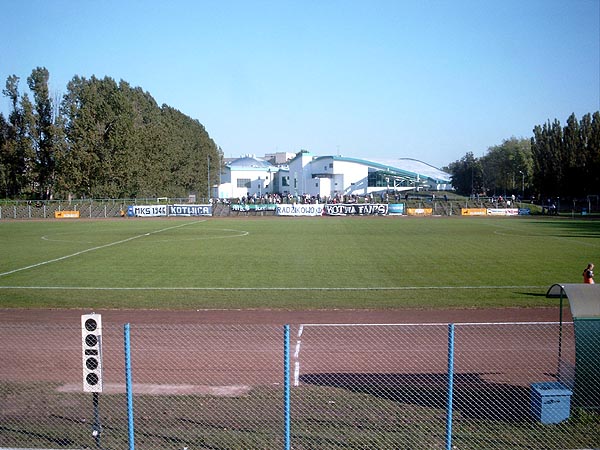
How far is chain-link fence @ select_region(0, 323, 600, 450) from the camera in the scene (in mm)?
8250

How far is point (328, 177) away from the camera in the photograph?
117125mm

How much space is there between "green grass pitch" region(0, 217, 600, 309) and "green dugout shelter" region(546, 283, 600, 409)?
31.3 ft

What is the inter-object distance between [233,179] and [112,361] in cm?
12134

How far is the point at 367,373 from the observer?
11.6 metres

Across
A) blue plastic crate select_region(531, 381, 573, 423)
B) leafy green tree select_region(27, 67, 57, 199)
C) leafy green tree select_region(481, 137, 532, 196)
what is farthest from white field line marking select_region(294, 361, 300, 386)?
leafy green tree select_region(481, 137, 532, 196)

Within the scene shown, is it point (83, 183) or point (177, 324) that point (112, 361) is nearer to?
point (177, 324)

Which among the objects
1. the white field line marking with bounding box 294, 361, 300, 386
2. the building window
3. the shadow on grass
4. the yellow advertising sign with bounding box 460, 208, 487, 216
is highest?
the building window

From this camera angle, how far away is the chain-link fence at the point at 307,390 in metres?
8.25

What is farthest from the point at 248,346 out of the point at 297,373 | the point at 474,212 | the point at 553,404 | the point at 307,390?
the point at 474,212

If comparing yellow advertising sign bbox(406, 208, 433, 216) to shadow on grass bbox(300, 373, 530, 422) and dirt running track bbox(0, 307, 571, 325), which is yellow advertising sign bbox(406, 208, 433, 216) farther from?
shadow on grass bbox(300, 373, 530, 422)

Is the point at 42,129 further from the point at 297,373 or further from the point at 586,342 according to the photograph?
the point at 586,342

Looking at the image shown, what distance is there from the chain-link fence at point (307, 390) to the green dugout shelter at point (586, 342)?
1.2 inches

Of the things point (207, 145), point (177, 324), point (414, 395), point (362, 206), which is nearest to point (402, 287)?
point (177, 324)

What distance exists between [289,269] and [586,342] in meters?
18.2
